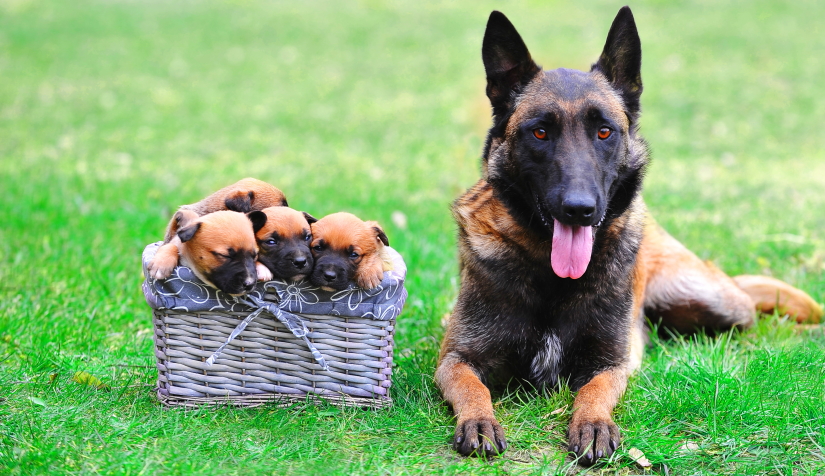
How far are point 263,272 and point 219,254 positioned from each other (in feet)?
0.64

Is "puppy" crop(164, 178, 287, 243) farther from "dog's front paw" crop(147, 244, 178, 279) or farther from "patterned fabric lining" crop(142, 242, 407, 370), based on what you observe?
"patterned fabric lining" crop(142, 242, 407, 370)

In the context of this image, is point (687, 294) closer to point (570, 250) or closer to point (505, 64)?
point (570, 250)

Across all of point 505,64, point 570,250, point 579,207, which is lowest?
point 570,250

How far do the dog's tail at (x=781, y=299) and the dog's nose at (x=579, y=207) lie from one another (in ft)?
6.94

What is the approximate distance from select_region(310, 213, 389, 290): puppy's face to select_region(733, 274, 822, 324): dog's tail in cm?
259

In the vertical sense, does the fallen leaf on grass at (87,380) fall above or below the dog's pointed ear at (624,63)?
below

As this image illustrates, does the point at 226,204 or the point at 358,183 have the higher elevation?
the point at 226,204

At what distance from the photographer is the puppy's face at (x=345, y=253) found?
3002 mm

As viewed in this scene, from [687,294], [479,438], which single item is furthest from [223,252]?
[687,294]

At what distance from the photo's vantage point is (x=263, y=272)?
2979 millimetres

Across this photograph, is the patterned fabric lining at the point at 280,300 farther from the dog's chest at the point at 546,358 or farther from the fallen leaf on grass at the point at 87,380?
the dog's chest at the point at 546,358

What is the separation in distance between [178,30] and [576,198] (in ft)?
52.1

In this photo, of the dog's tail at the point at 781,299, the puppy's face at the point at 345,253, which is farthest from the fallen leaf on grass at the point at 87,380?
the dog's tail at the point at 781,299

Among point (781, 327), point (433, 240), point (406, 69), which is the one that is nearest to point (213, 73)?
point (406, 69)
